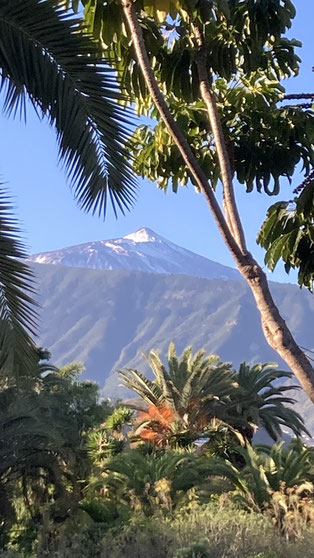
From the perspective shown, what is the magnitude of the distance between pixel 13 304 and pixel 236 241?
2.24m

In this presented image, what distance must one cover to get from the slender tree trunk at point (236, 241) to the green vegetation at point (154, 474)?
5.88 feet

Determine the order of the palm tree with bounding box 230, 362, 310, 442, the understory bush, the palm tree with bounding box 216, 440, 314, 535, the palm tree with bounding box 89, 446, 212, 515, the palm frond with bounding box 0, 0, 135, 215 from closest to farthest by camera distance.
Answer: the palm frond with bounding box 0, 0, 135, 215 < the understory bush < the palm tree with bounding box 216, 440, 314, 535 < the palm tree with bounding box 89, 446, 212, 515 < the palm tree with bounding box 230, 362, 310, 442

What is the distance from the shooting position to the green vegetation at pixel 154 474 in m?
8.12

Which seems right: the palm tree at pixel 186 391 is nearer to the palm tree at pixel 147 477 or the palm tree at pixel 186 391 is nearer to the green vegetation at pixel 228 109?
the palm tree at pixel 147 477

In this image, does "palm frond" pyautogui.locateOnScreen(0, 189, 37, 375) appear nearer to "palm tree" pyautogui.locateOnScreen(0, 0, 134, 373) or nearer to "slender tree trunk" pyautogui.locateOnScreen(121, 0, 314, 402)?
"palm tree" pyautogui.locateOnScreen(0, 0, 134, 373)

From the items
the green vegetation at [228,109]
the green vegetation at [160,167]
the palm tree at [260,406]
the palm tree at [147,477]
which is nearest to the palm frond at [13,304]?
the green vegetation at [160,167]

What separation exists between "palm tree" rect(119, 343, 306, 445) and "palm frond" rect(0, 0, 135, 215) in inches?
576

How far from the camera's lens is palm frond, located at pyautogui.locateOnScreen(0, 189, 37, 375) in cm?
605

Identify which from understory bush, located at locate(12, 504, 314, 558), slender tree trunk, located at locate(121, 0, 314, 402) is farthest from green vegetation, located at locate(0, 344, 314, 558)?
slender tree trunk, located at locate(121, 0, 314, 402)

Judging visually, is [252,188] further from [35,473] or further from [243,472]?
[35,473]

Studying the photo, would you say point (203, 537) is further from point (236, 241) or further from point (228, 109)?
point (228, 109)

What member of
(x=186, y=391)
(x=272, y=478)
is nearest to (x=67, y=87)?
(x=272, y=478)

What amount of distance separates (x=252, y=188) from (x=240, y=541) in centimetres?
388

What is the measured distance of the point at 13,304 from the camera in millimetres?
6164
